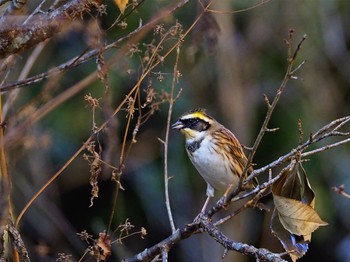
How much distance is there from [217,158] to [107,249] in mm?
1902

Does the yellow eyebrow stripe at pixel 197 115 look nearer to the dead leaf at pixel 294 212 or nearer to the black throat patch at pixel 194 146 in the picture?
the black throat patch at pixel 194 146

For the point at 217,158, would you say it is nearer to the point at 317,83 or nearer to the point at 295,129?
the point at 295,129

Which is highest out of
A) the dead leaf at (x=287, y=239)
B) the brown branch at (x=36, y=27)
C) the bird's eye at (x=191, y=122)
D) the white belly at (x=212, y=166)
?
the brown branch at (x=36, y=27)

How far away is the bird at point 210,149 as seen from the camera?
175 inches

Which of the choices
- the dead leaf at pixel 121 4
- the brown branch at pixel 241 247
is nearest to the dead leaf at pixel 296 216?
the brown branch at pixel 241 247

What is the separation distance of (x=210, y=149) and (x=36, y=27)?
2057mm

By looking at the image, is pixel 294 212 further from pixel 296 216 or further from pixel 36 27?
pixel 36 27

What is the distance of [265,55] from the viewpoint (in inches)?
297

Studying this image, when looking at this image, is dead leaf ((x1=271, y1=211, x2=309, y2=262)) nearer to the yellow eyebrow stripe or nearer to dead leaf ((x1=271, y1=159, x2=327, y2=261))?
dead leaf ((x1=271, y1=159, x2=327, y2=261))

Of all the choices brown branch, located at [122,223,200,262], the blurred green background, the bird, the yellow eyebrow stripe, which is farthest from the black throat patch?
the blurred green background

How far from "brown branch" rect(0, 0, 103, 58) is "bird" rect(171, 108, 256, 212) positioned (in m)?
1.90

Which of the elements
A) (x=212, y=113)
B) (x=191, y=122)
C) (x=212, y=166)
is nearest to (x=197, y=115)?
(x=191, y=122)

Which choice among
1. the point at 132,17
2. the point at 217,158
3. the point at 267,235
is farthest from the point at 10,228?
the point at 267,235

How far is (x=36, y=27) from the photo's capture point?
256 centimetres
